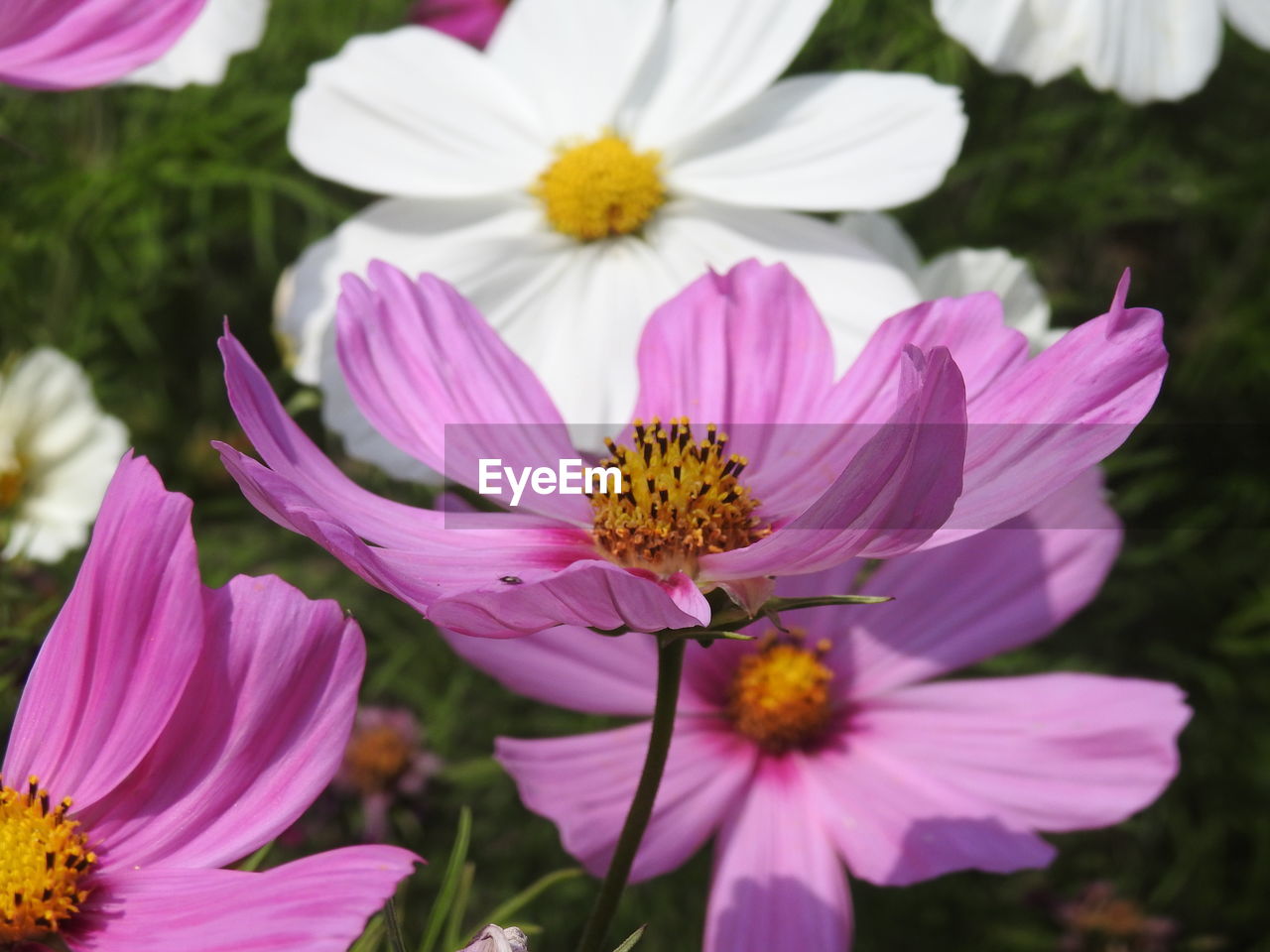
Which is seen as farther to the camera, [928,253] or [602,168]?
[928,253]

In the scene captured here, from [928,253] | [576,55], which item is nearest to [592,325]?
[576,55]

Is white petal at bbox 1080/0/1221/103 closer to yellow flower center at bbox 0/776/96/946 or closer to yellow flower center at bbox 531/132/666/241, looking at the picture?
yellow flower center at bbox 531/132/666/241

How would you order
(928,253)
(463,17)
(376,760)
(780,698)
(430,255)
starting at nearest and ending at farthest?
(780,698), (430,255), (376,760), (928,253), (463,17)

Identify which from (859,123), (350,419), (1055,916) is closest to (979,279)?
(859,123)

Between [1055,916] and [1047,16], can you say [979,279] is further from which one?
[1055,916]

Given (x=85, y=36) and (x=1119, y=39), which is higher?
(x=1119, y=39)

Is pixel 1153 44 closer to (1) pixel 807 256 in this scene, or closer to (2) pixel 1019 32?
(2) pixel 1019 32

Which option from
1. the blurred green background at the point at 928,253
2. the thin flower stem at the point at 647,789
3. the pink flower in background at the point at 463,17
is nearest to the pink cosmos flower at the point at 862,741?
the thin flower stem at the point at 647,789
